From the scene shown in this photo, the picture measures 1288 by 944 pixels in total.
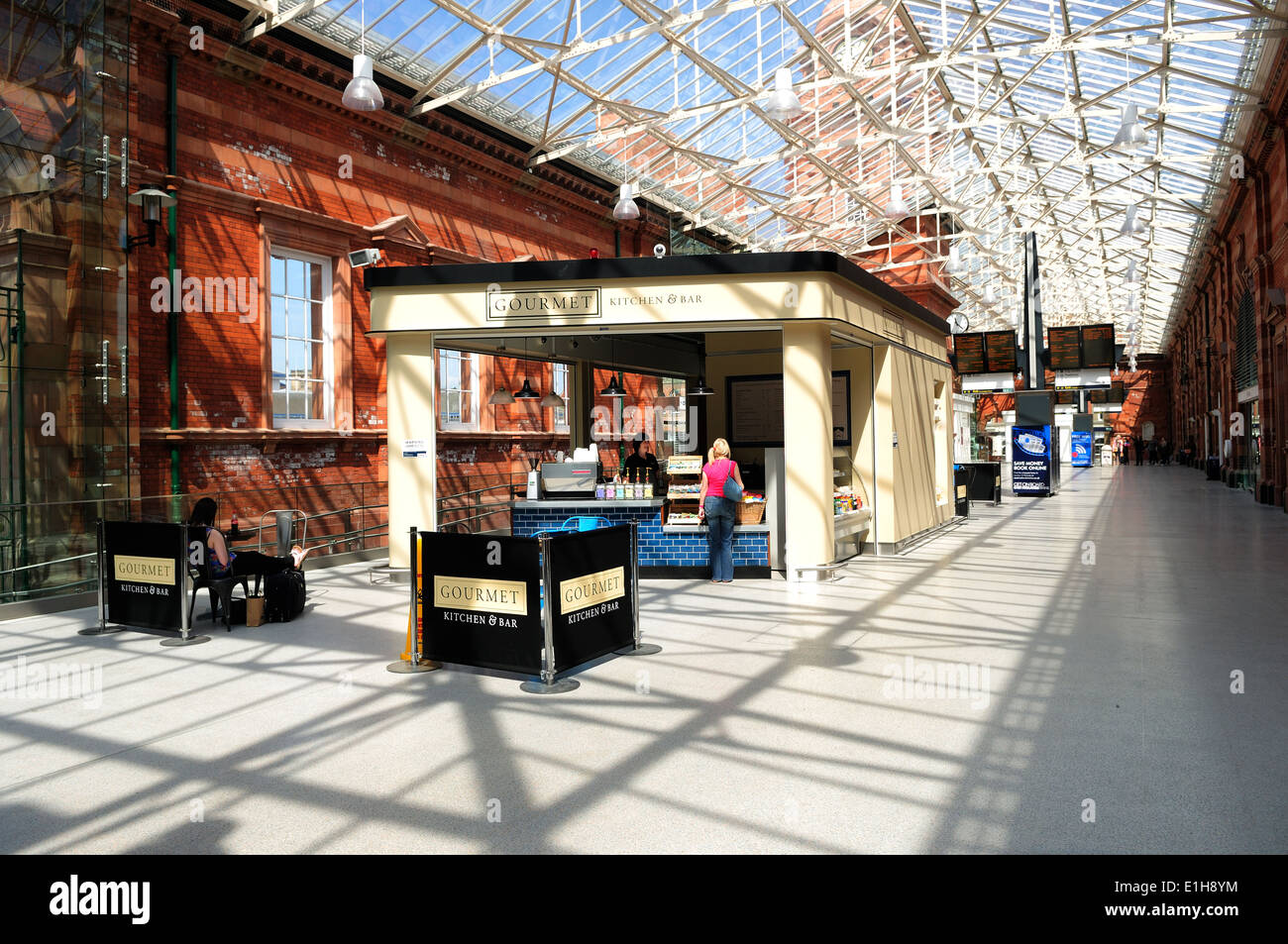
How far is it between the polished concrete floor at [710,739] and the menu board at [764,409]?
4723 millimetres

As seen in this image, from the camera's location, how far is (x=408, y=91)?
15703 mm

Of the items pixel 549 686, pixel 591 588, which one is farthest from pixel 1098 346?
pixel 549 686

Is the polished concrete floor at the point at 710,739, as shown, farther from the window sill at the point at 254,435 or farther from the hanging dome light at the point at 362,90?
the hanging dome light at the point at 362,90

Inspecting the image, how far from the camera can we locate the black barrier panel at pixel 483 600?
593 cm

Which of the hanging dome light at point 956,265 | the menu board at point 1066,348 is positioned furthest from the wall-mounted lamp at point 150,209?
the hanging dome light at point 956,265

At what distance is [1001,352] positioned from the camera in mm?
26094

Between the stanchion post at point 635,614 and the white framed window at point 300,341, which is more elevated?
the white framed window at point 300,341

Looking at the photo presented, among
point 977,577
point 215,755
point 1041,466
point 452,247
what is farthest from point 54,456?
point 1041,466

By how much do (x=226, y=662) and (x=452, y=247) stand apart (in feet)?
37.3

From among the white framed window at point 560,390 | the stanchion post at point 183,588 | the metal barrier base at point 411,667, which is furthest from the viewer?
the white framed window at point 560,390

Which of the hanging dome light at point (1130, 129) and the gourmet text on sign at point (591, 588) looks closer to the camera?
the gourmet text on sign at point (591, 588)

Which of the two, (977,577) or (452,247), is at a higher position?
(452,247)

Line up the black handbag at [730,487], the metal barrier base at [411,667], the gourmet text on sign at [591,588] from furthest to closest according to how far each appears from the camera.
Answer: the black handbag at [730,487]
the metal barrier base at [411,667]
the gourmet text on sign at [591,588]
